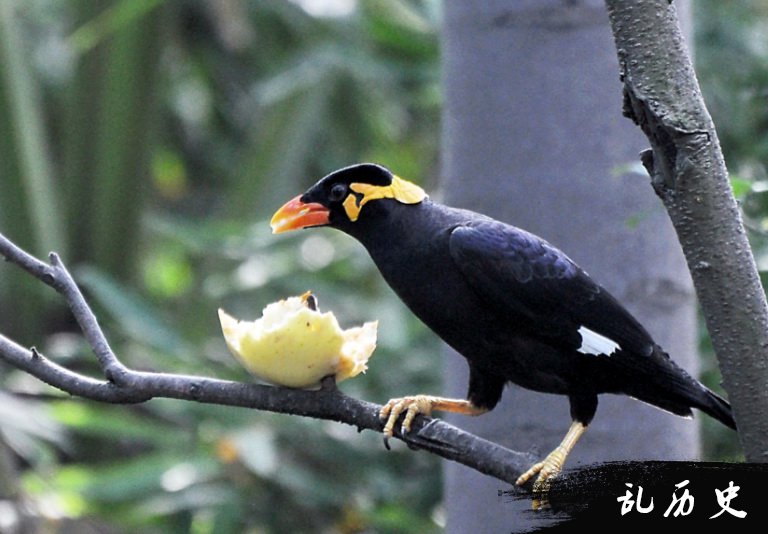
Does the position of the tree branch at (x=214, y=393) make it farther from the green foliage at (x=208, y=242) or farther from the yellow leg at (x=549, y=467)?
the green foliage at (x=208, y=242)

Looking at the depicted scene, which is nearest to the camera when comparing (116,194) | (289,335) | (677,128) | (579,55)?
(677,128)

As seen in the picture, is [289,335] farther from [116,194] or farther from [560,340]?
[116,194]

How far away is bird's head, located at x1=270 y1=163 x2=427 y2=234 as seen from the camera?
5.96ft

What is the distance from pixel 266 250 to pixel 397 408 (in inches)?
65.2

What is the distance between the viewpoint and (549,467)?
1.66m

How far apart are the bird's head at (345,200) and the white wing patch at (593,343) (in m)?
0.33

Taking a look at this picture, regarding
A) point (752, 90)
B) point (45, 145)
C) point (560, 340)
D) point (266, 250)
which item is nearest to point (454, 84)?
point (560, 340)

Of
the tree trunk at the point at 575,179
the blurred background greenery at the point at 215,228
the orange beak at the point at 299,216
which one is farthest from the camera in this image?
the blurred background greenery at the point at 215,228

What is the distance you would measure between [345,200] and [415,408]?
338 mm

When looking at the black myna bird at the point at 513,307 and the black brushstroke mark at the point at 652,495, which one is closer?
the black brushstroke mark at the point at 652,495

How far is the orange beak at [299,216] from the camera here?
5.96 feet

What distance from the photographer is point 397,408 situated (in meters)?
1.79

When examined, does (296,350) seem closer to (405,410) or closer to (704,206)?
(405,410)

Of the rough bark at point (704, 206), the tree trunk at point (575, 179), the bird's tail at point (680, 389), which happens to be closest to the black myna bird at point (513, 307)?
the bird's tail at point (680, 389)
